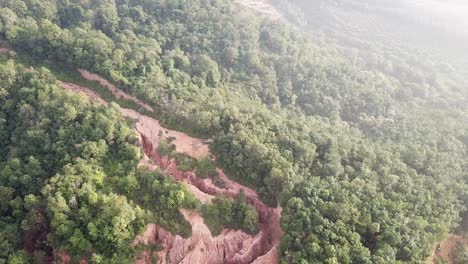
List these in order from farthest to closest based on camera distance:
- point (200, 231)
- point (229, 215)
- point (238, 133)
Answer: point (238, 133)
point (229, 215)
point (200, 231)

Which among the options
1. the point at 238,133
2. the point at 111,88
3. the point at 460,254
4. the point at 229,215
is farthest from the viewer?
the point at 111,88

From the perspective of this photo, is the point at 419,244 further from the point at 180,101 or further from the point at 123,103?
the point at 123,103

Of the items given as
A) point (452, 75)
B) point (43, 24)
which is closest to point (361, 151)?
point (43, 24)

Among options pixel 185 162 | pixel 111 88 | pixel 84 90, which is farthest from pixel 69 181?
pixel 84 90

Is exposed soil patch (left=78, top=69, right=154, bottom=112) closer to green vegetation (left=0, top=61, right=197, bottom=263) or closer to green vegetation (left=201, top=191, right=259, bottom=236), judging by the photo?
green vegetation (left=0, top=61, right=197, bottom=263)

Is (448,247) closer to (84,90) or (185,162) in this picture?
(185,162)

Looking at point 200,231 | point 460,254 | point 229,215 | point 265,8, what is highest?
point 265,8

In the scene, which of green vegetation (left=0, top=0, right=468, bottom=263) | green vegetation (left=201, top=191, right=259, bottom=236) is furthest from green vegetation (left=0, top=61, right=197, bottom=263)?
green vegetation (left=201, top=191, right=259, bottom=236)
